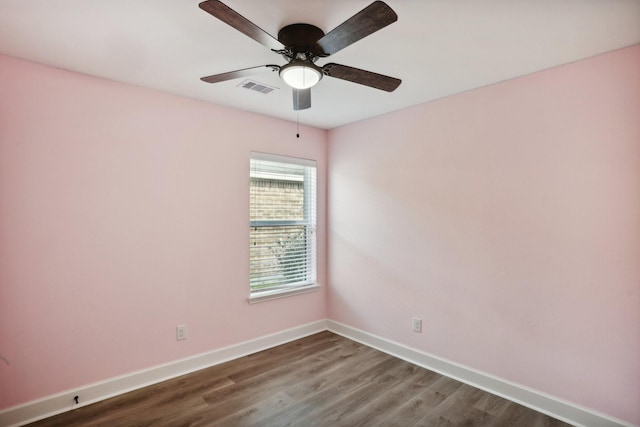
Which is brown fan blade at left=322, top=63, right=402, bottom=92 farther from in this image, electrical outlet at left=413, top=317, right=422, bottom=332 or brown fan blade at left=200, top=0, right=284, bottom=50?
electrical outlet at left=413, top=317, right=422, bottom=332

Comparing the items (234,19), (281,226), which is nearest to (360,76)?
(234,19)

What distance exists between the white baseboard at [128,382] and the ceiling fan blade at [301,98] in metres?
2.36

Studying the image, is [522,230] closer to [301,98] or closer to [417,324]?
[417,324]

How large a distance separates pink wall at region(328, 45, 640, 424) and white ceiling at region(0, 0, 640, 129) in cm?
34

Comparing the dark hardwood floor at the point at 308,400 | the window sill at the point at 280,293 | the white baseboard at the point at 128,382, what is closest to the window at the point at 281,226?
the window sill at the point at 280,293

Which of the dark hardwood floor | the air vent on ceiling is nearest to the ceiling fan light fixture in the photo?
the air vent on ceiling

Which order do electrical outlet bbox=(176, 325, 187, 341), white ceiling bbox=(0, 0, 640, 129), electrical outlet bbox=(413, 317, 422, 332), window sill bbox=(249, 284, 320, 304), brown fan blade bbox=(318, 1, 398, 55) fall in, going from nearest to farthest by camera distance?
brown fan blade bbox=(318, 1, 398, 55) → white ceiling bbox=(0, 0, 640, 129) → electrical outlet bbox=(176, 325, 187, 341) → electrical outlet bbox=(413, 317, 422, 332) → window sill bbox=(249, 284, 320, 304)

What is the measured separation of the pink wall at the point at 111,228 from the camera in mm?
2168

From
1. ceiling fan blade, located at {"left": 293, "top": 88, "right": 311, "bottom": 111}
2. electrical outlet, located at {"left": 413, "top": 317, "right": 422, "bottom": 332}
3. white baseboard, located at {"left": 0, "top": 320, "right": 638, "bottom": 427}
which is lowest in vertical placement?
white baseboard, located at {"left": 0, "top": 320, "right": 638, "bottom": 427}

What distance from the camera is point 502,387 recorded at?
2500 mm

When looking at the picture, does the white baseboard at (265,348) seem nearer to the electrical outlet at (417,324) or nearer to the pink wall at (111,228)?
the pink wall at (111,228)

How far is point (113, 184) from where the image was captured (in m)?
2.51

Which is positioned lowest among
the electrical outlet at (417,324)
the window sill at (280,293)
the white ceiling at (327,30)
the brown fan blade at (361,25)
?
the electrical outlet at (417,324)

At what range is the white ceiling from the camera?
63.9 inches
